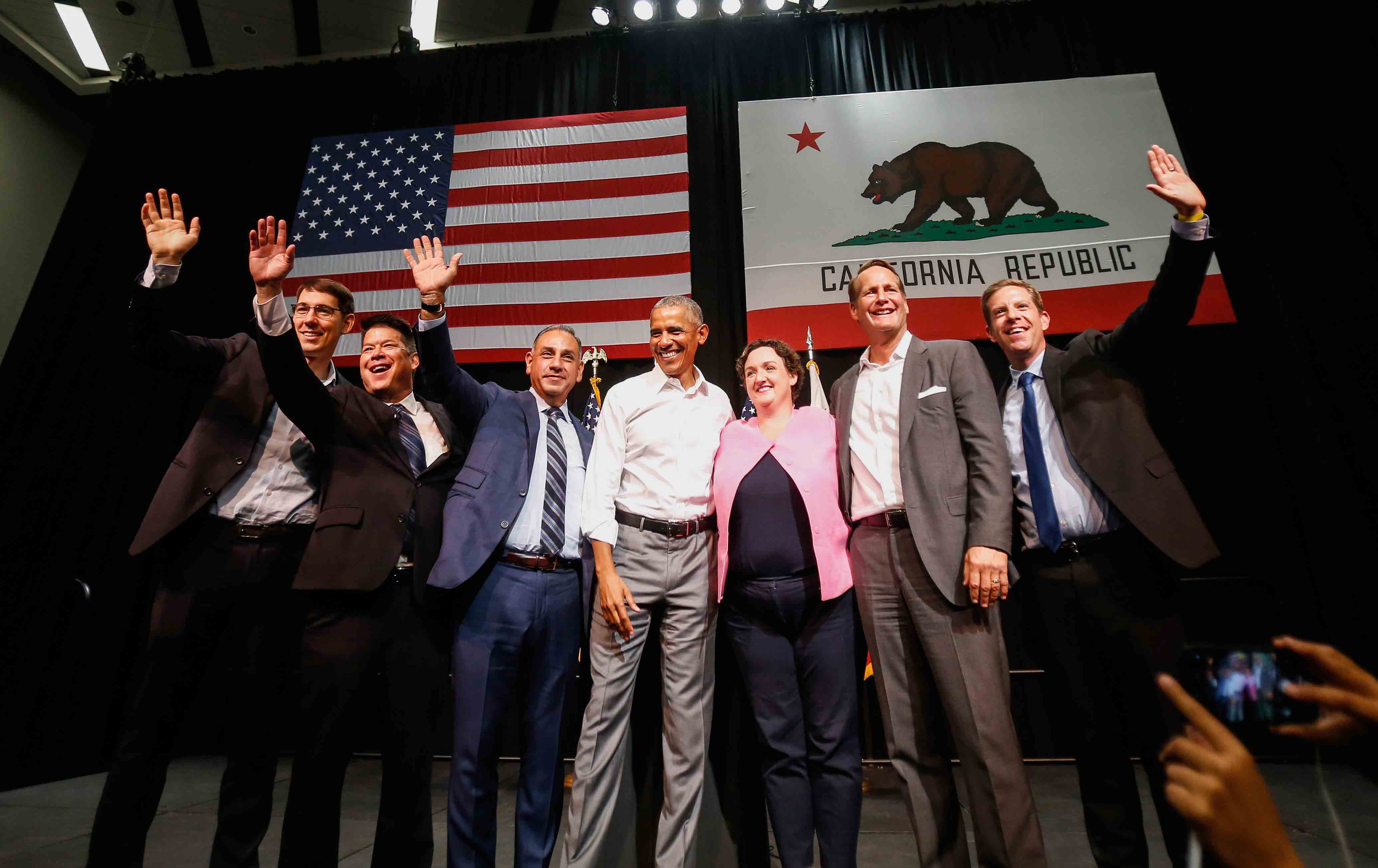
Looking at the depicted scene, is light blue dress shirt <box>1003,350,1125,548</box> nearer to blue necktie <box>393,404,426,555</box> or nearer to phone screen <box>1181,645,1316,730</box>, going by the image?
phone screen <box>1181,645,1316,730</box>

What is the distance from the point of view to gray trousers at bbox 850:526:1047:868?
1555 millimetres

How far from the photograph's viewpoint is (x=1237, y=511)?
149 inches

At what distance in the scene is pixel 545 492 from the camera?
2.07 meters

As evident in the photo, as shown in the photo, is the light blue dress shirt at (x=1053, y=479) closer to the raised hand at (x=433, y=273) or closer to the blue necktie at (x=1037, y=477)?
the blue necktie at (x=1037, y=477)

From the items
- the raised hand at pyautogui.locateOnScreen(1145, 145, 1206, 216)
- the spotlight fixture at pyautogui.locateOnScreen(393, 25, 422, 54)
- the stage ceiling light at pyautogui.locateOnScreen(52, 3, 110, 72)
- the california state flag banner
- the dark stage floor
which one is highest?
the spotlight fixture at pyautogui.locateOnScreen(393, 25, 422, 54)

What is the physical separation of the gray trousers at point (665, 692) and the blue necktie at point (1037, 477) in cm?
95

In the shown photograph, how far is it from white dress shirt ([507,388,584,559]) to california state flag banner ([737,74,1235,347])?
83.6 inches

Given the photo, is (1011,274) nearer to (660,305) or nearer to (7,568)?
(660,305)

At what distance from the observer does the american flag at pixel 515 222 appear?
4.34 m

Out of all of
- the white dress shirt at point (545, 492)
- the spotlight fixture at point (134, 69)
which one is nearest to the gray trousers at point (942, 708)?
the white dress shirt at point (545, 492)

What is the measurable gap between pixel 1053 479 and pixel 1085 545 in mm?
204

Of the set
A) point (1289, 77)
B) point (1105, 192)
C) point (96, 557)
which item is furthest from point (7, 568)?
point (1289, 77)

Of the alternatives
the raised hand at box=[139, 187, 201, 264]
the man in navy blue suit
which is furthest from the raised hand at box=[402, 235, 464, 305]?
the raised hand at box=[139, 187, 201, 264]

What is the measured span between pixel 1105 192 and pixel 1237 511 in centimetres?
213
